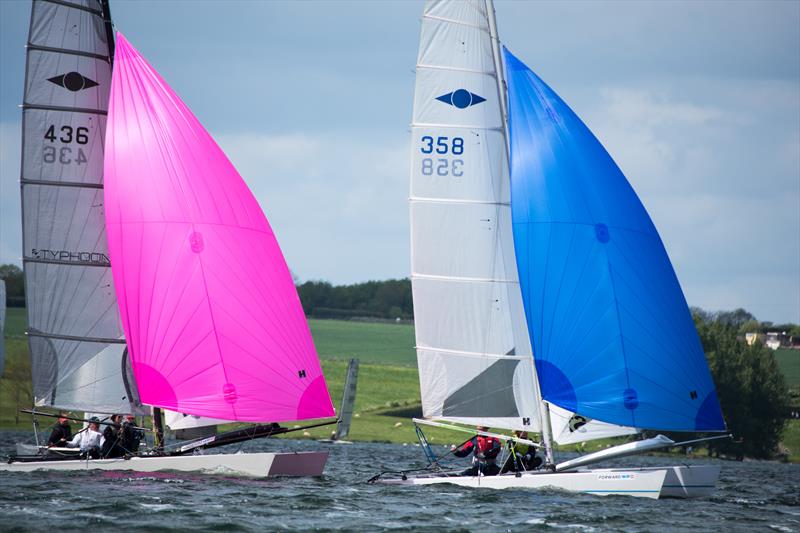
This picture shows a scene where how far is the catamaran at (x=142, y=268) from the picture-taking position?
31906mm

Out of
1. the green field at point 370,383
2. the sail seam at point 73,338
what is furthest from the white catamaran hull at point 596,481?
the green field at point 370,383

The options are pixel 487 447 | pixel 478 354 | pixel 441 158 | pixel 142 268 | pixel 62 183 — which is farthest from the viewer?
pixel 62 183

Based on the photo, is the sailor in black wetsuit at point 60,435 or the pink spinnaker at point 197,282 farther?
the sailor in black wetsuit at point 60,435

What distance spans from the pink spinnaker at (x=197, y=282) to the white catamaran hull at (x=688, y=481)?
9144 mm

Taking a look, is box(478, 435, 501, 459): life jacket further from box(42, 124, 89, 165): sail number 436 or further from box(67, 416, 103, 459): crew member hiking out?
box(42, 124, 89, 165): sail number 436

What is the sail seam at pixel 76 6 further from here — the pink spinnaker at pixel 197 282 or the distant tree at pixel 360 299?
the distant tree at pixel 360 299

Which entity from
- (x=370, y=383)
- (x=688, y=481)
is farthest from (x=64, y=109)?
(x=370, y=383)

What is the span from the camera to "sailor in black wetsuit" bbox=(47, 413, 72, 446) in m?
33.6

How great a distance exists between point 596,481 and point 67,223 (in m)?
16.4

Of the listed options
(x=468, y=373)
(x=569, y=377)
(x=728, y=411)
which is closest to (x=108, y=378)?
(x=468, y=373)

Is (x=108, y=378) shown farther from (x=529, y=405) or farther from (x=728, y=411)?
(x=728, y=411)

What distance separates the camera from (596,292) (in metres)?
31.0

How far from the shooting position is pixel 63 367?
33812 millimetres

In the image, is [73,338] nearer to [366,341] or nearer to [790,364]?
[790,364]
